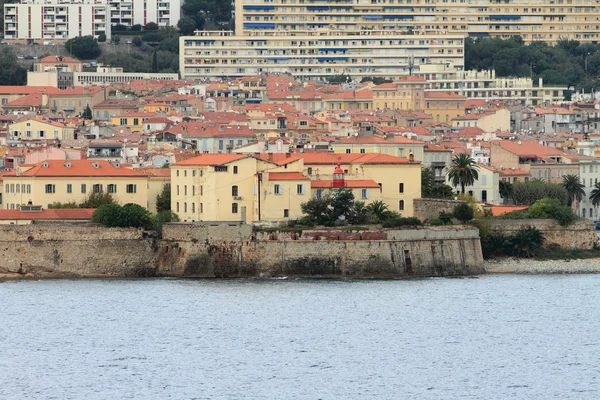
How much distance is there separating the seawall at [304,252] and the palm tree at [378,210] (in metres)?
2.92

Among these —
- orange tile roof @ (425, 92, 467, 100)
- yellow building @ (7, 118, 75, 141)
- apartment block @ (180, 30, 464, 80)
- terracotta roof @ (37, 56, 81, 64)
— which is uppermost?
apartment block @ (180, 30, 464, 80)

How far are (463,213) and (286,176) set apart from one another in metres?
6.22

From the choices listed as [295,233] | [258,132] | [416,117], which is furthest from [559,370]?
[416,117]

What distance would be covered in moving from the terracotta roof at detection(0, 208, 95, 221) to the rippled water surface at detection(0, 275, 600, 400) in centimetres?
Answer: 316

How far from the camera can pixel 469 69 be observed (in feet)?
534

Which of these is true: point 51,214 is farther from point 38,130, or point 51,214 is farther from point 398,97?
point 398,97

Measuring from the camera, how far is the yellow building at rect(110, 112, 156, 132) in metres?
111

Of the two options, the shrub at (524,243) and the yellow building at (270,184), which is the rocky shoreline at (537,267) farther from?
the yellow building at (270,184)

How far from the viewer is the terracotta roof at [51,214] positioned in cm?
7050

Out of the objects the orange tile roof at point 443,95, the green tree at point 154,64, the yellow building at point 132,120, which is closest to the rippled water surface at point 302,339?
the yellow building at point 132,120

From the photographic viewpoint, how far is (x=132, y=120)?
11288 cm

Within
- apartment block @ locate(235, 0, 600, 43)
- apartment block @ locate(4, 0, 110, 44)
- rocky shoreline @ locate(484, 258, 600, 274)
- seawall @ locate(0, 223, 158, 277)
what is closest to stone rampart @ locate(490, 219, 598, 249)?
rocky shoreline @ locate(484, 258, 600, 274)

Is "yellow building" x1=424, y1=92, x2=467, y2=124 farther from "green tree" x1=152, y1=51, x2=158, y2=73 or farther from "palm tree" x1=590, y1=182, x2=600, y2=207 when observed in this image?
"palm tree" x1=590, y1=182, x2=600, y2=207

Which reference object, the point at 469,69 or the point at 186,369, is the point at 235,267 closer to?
the point at 186,369
